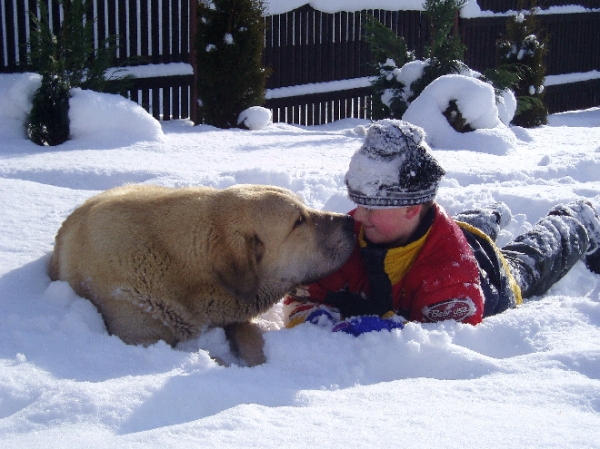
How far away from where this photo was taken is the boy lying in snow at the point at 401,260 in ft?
11.0

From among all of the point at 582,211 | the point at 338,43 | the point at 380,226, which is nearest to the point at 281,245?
the point at 380,226

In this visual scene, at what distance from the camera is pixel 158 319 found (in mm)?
3150

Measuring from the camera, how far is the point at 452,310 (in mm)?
3287

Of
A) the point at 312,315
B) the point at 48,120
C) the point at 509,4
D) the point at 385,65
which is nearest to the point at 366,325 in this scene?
the point at 312,315

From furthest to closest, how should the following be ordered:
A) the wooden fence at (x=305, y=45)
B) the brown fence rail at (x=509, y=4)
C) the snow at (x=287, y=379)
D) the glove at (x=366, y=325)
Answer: the brown fence rail at (x=509, y=4) < the wooden fence at (x=305, y=45) < the glove at (x=366, y=325) < the snow at (x=287, y=379)

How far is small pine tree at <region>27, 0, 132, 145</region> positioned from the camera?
7.47 m

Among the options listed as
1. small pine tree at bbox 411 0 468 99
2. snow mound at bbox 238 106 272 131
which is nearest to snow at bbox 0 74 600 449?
snow mound at bbox 238 106 272 131

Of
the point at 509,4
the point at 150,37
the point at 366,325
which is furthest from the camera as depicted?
the point at 509,4

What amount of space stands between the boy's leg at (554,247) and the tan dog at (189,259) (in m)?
1.64

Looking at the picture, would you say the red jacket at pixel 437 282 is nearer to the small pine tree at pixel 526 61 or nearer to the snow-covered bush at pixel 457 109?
the snow-covered bush at pixel 457 109

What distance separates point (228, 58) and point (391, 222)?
22.6 ft

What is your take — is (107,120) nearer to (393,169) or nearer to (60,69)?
(60,69)

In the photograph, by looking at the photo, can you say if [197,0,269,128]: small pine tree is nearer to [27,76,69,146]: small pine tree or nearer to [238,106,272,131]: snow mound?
[238,106,272,131]: snow mound

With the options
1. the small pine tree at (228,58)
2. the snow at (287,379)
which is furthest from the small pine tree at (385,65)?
the snow at (287,379)
